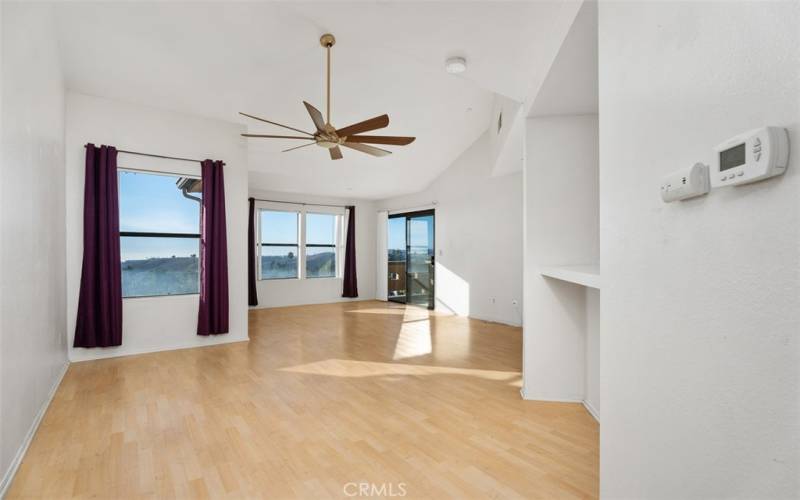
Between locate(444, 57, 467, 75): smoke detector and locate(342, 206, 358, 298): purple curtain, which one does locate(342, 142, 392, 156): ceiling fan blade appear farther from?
locate(342, 206, 358, 298): purple curtain

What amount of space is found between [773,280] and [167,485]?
8.11 ft

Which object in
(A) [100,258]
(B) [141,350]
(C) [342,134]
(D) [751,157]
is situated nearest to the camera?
(D) [751,157]

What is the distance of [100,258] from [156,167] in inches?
47.2

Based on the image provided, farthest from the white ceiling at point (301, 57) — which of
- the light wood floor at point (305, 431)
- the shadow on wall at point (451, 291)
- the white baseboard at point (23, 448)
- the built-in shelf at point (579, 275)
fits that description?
the white baseboard at point (23, 448)

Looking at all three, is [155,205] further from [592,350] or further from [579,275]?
[592,350]

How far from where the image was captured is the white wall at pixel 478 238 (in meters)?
5.84

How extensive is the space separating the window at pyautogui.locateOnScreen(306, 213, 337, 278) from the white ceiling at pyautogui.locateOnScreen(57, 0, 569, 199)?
2895mm

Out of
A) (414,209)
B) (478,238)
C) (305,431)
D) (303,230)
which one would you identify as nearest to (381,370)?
(305,431)

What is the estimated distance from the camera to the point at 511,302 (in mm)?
5812

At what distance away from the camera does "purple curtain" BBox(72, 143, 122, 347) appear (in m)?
3.83

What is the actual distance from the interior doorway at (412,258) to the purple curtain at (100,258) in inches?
206

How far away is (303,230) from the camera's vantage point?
26.5 ft

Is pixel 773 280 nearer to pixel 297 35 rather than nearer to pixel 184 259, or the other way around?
pixel 297 35

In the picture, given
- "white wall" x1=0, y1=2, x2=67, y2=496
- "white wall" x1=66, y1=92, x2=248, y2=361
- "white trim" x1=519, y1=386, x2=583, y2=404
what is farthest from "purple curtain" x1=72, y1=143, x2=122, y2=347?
"white trim" x1=519, y1=386, x2=583, y2=404
